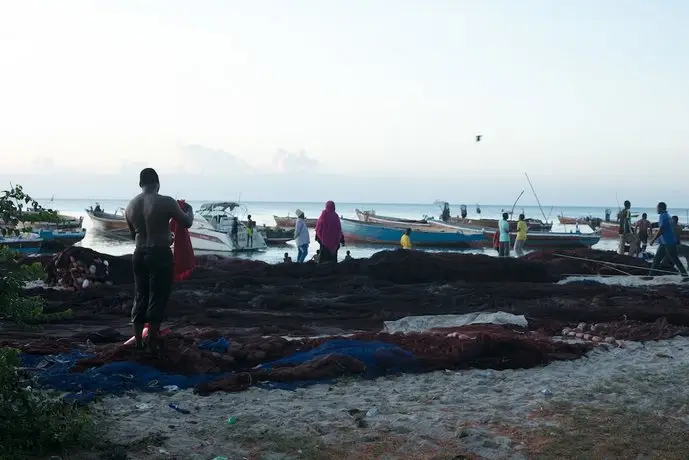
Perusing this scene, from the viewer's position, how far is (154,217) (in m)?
6.37

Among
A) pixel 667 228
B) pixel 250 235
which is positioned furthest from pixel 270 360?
pixel 250 235

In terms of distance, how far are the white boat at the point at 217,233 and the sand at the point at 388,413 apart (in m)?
25.9

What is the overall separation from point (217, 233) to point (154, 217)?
26.6 meters

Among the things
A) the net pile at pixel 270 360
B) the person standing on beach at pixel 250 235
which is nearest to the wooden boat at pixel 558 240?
the person standing on beach at pixel 250 235

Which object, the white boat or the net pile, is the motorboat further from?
the net pile

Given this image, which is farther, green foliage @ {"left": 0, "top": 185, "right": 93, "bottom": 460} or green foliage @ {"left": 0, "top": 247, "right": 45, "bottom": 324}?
green foliage @ {"left": 0, "top": 247, "right": 45, "bottom": 324}

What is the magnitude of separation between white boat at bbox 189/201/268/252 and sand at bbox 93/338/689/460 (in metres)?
25.9

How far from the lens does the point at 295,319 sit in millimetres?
10078

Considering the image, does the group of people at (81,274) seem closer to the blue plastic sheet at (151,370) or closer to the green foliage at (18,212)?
the blue plastic sheet at (151,370)

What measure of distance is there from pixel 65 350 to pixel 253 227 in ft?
93.9

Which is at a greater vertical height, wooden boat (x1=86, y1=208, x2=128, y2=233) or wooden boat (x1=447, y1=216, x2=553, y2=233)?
wooden boat (x1=447, y1=216, x2=553, y2=233)

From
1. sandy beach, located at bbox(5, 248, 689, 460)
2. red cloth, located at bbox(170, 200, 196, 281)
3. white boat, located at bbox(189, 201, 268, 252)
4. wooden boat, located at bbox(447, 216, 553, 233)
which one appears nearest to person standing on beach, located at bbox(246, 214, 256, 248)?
white boat, located at bbox(189, 201, 268, 252)

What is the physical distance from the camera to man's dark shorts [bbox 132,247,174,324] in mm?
6320

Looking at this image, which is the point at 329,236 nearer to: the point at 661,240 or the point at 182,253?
the point at 661,240
